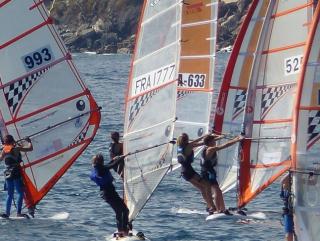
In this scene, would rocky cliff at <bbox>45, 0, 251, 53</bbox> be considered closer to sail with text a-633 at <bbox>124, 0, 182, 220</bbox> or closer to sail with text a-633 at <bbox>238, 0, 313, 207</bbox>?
sail with text a-633 at <bbox>238, 0, 313, 207</bbox>

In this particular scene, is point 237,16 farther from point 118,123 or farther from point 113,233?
point 113,233

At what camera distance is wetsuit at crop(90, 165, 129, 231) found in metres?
20.0

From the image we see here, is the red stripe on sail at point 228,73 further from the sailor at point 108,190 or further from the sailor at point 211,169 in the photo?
the sailor at point 108,190

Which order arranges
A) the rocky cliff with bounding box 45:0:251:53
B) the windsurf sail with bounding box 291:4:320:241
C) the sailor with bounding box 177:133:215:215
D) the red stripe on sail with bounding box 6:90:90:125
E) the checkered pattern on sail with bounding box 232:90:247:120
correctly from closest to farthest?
the windsurf sail with bounding box 291:4:320:241 < the sailor with bounding box 177:133:215:215 < the red stripe on sail with bounding box 6:90:90:125 < the checkered pattern on sail with bounding box 232:90:247:120 < the rocky cliff with bounding box 45:0:251:53

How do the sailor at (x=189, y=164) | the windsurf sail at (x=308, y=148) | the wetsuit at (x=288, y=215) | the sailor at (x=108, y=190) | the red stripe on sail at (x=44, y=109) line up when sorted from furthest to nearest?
the red stripe on sail at (x=44, y=109) → the sailor at (x=189, y=164) → the sailor at (x=108, y=190) → the wetsuit at (x=288, y=215) → the windsurf sail at (x=308, y=148)

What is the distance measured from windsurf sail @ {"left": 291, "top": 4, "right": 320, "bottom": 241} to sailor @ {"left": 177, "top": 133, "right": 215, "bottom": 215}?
496cm

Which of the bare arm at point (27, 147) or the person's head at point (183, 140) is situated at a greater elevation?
the person's head at point (183, 140)

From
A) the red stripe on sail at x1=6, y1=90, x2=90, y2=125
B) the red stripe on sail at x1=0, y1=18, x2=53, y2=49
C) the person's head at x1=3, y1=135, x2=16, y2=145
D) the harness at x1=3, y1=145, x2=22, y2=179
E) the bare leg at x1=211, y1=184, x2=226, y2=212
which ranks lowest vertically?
the bare leg at x1=211, y1=184, x2=226, y2=212

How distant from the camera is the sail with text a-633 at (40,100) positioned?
2341 cm

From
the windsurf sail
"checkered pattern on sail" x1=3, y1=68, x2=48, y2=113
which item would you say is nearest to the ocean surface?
"checkered pattern on sail" x1=3, y1=68, x2=48, y2=113

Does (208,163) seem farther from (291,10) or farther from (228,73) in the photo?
(291,10)

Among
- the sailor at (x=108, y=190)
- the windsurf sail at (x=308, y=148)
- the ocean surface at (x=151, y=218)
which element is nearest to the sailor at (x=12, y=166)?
the ocean surface at (x=151, y=218)

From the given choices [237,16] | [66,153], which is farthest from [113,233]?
[237,16]

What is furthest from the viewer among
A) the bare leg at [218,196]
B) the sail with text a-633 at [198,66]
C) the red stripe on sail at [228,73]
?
the sail with text a-633 at [198,66]
